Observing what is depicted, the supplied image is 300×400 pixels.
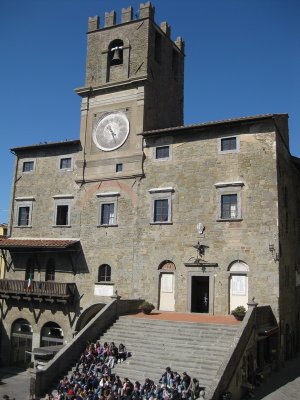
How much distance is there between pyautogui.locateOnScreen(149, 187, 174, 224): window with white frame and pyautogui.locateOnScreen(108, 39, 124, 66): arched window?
10517 millimetres

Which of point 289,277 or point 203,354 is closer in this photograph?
point 203,354

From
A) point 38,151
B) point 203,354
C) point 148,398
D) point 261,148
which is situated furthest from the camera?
point 38,151

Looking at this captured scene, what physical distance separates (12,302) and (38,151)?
11.4m

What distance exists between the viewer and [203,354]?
2114cm

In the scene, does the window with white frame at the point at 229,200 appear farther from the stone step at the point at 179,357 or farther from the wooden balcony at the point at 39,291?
the wooden balcony at the point at 39,291

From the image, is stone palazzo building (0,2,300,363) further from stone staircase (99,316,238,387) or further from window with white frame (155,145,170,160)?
stone staircase (99,316,238,387)

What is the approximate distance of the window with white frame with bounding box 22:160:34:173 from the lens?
35.8 metres

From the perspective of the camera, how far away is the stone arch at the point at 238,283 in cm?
2628

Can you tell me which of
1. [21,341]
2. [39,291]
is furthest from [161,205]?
[21,341]

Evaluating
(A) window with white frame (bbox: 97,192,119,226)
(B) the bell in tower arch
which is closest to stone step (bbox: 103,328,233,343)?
(A) window with white frame (bbox: 97,192,119,226)

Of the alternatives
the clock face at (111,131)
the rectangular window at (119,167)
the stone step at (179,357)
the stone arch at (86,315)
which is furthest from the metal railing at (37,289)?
the clock face at (111,131)

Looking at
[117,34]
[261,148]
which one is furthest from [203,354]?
[117,34]

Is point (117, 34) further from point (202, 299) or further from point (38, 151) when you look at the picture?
point (202, 299)

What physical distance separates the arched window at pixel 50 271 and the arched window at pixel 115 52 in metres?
15.0
